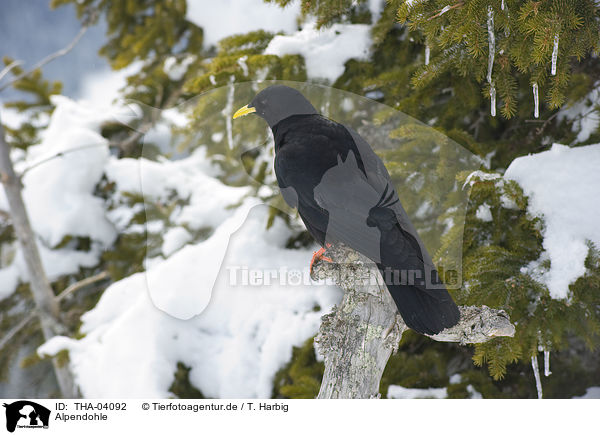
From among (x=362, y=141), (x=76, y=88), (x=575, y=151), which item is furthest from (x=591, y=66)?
(x=76, y=88)

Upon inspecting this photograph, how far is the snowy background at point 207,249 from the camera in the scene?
136cm

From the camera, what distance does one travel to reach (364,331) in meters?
1.11

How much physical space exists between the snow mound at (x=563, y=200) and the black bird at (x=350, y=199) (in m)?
0.47

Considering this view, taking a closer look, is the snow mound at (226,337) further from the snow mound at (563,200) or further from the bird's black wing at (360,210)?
the snow mound at (563,200)

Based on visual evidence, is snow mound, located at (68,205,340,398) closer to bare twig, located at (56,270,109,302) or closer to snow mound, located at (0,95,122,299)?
bare twig, located at (56,270,109,302)

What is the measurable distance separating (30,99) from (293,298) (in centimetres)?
299

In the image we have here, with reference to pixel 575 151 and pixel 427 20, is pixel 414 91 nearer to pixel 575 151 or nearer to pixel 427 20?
pixel 427 20

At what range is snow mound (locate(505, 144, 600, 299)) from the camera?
128 cm

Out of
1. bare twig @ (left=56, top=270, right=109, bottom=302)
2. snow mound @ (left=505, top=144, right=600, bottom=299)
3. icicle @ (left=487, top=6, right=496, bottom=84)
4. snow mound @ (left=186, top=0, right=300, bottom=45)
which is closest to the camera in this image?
icicle @ (left=487, top=6, right=496, bottom=84)

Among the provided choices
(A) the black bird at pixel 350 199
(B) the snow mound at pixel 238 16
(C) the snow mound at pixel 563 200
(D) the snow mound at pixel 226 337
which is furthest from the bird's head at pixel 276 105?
(C) the snow mound at pixel 563 200

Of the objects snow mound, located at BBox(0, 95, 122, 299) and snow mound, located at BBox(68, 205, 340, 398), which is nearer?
snow mound, located at BBox(68, 205, 340, 398)

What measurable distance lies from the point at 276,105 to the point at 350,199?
353mm
